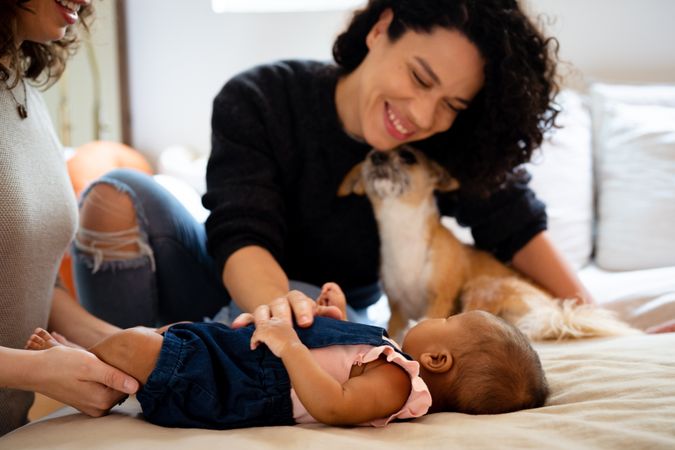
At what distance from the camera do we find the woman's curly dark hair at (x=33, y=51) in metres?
0.94

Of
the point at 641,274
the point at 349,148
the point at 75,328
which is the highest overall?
the point at 349,148

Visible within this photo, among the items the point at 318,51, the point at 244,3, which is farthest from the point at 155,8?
the point at 318,51

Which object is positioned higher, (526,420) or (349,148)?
(349,148)

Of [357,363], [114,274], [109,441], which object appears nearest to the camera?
[109,441]

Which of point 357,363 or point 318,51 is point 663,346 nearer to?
point 357,363

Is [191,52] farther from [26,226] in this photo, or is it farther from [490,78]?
[26,226]

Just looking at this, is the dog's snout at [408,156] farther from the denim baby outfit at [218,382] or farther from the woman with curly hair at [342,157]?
the denim baby outfit at [218,382]

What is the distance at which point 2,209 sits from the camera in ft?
3.05

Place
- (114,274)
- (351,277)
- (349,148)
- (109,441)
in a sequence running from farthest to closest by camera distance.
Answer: (351,277) < (349,148) < (114,274) < (109,441)

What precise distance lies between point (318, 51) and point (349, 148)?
1.13m

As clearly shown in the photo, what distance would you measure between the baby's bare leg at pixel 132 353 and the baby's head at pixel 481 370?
38cm

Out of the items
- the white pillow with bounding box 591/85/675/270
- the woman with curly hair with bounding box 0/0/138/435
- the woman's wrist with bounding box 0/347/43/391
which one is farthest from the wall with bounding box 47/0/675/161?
the woman's wrist with bounding box 0/347/43/391

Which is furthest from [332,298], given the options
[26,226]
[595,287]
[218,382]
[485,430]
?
[595,287]

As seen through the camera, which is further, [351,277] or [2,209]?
[351,277]
